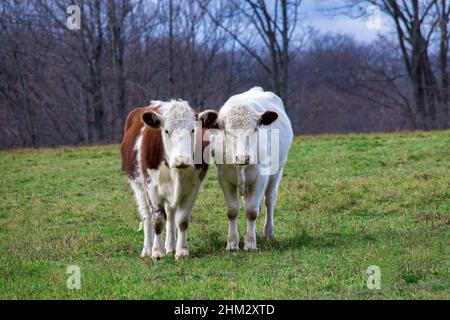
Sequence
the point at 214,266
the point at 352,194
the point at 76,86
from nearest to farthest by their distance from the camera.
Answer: the point at 214,266, the point at 352,194, the point at 76,86

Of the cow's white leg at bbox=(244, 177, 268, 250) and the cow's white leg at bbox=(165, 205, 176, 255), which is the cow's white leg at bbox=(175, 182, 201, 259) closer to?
the cow's white leg at bbox=(165, 205, 176, 255)

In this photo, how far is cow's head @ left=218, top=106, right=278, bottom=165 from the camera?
275 inches

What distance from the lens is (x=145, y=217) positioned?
7922 millimetres

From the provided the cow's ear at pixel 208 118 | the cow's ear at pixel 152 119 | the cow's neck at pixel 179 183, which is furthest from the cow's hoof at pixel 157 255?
the cow's ear at pixel 208 118

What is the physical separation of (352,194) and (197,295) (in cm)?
568

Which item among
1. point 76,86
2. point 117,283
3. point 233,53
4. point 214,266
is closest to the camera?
point 117,283

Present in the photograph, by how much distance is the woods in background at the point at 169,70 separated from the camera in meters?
32.9

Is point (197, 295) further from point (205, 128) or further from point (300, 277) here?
point (205, 128)

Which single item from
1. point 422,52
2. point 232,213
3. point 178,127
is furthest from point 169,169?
point 422,52

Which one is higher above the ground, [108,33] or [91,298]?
[108,33]

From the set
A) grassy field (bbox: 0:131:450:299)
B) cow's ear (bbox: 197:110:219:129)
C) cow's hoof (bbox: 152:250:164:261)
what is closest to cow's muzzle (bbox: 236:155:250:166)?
cow's ear (bbox: 197:110:219:129)

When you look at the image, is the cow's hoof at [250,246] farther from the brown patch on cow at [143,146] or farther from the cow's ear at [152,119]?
the cow's ear at [152,119]
